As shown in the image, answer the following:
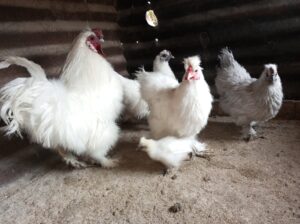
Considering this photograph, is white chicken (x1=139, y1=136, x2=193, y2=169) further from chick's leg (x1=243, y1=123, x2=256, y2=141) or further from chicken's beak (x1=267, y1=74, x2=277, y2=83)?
chicken's beak (x1=267, y1=74, x2=277, y2=83)

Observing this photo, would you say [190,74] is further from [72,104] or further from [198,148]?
[72,104]

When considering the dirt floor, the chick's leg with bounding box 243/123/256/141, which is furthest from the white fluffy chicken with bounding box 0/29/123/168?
the chick's leg with bounding box 243/123/256/141

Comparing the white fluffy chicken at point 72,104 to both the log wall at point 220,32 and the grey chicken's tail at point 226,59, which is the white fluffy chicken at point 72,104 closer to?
the grey chicken's tail at point 226,59

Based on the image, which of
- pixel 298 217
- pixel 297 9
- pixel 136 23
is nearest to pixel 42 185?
pixel 298 217

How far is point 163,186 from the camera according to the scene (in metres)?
2.70

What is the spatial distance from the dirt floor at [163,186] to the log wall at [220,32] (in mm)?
983

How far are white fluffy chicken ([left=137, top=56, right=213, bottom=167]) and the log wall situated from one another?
1.34m

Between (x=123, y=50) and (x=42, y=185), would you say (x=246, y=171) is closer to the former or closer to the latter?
(x=42, y=185)

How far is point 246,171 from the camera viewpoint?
2.78 meters

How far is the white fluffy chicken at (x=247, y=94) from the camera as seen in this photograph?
125 inches

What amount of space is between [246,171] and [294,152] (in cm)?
58

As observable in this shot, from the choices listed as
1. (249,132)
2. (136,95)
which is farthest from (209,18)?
(249,132)

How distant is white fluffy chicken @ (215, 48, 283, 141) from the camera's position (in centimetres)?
318

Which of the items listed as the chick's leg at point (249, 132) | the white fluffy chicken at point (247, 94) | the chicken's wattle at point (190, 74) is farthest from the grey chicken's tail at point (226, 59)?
the chicken's wattle at point (190, 74)
